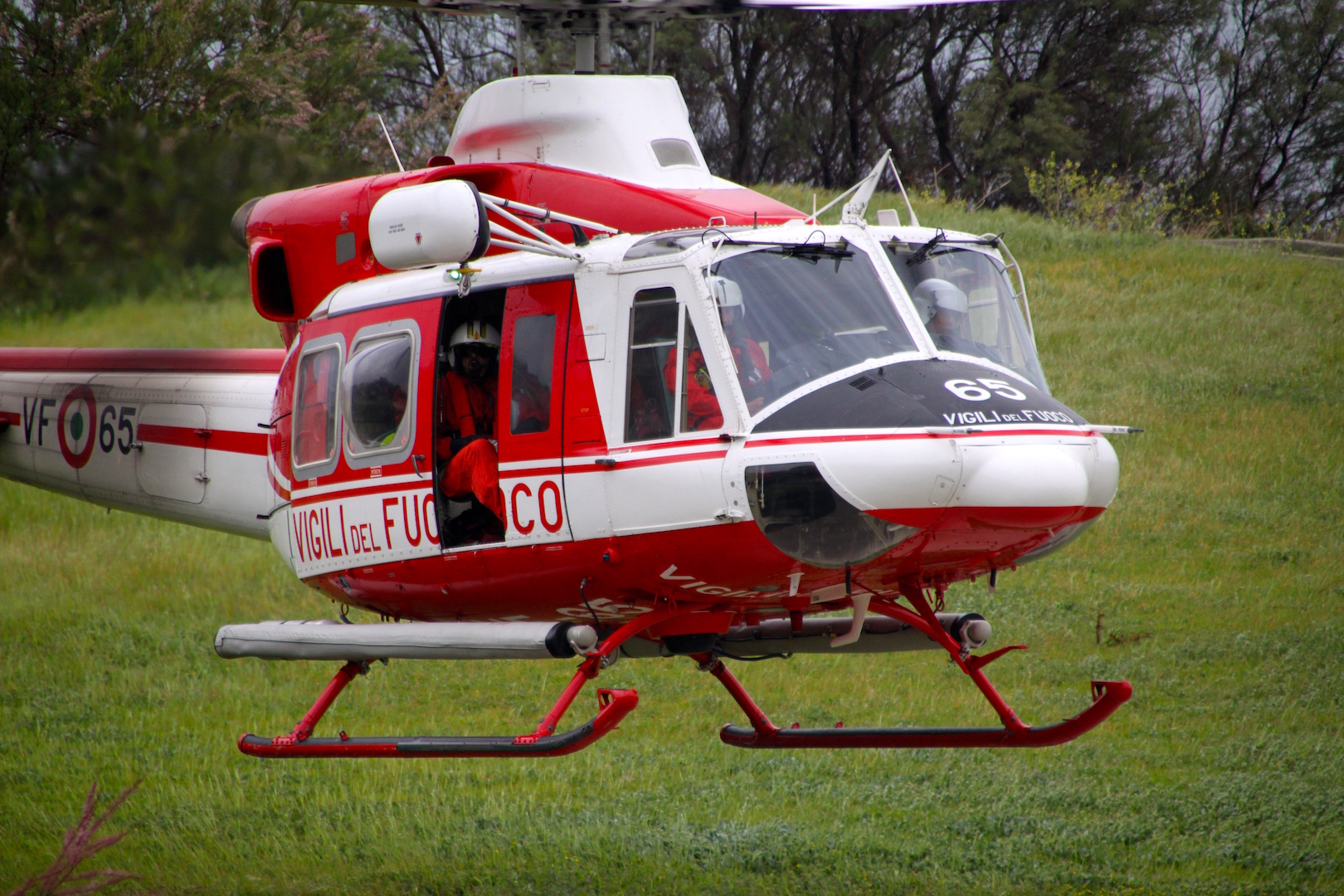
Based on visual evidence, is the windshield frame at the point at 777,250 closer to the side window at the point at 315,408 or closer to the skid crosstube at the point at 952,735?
the skid crosstube at the point at 952,735

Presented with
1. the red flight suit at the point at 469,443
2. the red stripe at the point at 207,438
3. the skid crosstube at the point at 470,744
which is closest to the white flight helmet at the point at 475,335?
the red flight suit at the point at 469,443

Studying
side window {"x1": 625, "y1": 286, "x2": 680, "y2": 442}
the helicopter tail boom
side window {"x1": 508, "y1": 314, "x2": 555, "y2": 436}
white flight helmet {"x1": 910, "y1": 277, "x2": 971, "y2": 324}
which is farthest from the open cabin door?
the helicopter tail boom

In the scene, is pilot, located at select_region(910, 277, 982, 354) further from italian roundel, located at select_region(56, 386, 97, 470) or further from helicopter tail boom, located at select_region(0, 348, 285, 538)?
italian roundel, located at select_region(56, 386, 97, 470)

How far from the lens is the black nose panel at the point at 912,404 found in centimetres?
557

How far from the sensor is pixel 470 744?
6289mm

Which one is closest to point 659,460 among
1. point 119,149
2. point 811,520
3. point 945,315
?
point 811,520

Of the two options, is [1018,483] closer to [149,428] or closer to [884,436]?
[884,436]

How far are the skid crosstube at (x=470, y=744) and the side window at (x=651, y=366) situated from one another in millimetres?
1190

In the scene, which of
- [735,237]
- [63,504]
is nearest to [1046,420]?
[735,237]

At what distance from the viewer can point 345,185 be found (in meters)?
7.70

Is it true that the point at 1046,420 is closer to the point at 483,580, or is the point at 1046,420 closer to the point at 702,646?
the point at 702,646

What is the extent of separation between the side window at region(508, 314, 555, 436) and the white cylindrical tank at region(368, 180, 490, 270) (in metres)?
0.62

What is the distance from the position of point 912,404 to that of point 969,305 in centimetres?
102

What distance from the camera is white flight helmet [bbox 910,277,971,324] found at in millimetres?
6176
